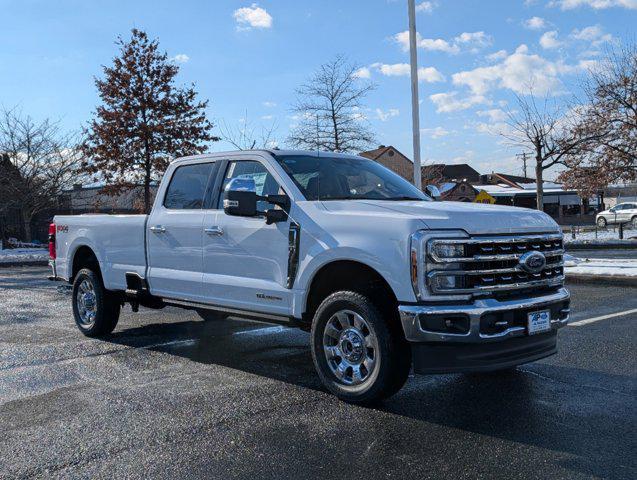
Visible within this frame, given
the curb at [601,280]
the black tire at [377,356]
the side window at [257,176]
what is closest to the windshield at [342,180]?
the side window at [257,176]

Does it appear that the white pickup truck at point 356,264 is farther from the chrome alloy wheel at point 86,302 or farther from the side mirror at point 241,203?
the chrome alloy wheel at point 86,302

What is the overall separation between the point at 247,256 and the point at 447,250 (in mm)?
2001

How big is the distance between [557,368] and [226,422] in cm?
317

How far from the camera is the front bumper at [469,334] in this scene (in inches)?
171

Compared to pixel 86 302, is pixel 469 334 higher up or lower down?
higher up

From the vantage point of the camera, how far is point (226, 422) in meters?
4.48

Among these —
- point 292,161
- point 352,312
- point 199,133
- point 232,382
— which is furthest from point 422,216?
point 199,133

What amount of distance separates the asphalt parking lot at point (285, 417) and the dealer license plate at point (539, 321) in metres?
0.58

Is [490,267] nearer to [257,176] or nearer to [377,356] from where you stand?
[377,356]

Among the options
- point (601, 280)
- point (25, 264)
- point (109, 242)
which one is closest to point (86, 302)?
point (109, 242)

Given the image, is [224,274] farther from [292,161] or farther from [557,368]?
[557,368]

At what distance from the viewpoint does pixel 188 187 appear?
263 inches

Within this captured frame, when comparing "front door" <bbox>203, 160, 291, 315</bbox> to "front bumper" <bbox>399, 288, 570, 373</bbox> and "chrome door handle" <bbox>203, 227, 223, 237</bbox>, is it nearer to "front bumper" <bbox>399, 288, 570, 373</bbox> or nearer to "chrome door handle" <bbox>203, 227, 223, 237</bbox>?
"chrome door handle" <bbox>203, 227, 223, 237</bbox>

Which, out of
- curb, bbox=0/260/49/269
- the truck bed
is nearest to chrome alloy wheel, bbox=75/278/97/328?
the truck bed
